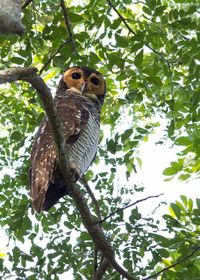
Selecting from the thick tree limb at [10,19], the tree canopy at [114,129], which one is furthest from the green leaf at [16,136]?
the thick tree limb at [10,19]

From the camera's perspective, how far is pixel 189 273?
3.04m

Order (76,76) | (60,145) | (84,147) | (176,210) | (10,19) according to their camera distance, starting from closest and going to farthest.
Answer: (10,19) → (60,145) → (176,210) → (84,147) → (76,76)

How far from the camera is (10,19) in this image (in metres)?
2.00

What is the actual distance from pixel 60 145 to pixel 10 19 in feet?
2.81

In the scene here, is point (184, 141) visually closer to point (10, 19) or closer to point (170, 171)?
point (170, 171)

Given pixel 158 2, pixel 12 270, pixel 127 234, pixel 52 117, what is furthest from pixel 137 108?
pixel 52 117

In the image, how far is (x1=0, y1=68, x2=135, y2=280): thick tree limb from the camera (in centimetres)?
214

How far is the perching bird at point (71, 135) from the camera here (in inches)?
131

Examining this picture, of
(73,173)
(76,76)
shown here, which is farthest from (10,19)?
(76,76)

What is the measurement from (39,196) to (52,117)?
2.56ft

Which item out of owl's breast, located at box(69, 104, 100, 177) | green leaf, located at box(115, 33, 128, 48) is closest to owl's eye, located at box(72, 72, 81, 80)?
owl's breast, located at box(69, 104, 100, 177)

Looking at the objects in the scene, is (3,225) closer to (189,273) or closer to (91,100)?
(91,100)

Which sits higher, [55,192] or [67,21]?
[67,21]

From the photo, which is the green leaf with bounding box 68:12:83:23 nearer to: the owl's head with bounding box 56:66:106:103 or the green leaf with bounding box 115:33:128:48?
the green leaf with bounding box 115:33:128:48
